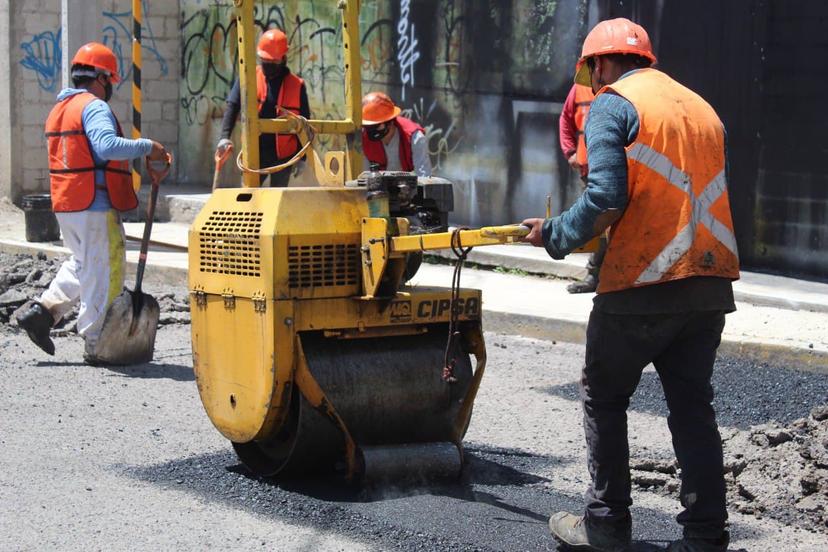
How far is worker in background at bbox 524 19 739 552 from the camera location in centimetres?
439

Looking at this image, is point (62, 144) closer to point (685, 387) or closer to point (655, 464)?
point (655, 464)

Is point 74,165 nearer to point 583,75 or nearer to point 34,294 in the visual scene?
point 34,294

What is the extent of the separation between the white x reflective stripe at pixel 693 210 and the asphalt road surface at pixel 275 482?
41.9 inches

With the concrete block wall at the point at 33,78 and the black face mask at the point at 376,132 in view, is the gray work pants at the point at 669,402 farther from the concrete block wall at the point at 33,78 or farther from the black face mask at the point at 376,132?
the concrete block wall at the point at 33,78

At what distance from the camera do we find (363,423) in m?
5.41

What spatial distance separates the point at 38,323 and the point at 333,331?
3.30 metres

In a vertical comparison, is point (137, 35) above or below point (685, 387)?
above

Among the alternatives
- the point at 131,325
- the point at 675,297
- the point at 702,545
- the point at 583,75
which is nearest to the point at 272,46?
the point at 131,325

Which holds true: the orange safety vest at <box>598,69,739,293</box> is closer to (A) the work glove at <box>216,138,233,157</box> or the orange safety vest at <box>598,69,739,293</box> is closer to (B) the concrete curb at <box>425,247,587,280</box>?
(A) the work glove at <box>216,138,233,157</box>

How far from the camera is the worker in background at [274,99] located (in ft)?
28.7

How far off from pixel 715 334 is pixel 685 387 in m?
0.21

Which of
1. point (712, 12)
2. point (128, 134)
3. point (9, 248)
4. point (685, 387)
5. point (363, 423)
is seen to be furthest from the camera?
point (128, 134)

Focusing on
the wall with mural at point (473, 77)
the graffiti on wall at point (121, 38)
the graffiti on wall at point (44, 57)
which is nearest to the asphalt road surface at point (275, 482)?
the wall with mural at point (473, 77)

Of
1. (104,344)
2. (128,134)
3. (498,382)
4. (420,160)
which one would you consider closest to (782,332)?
(498,382)
